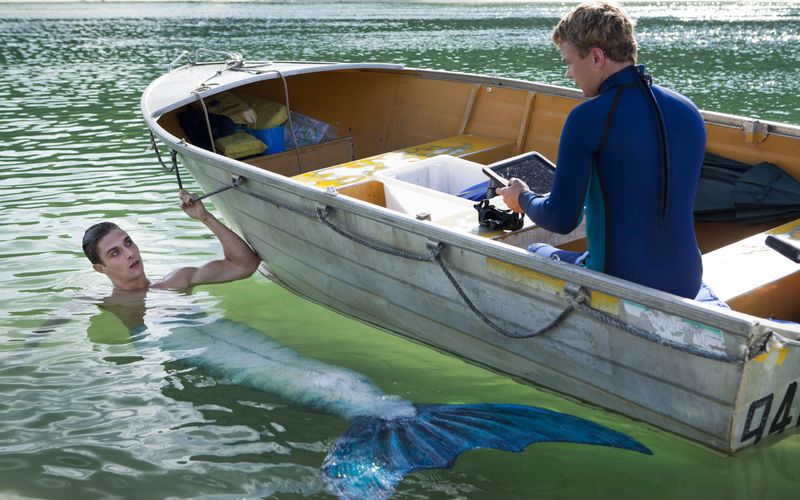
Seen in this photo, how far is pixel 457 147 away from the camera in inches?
264

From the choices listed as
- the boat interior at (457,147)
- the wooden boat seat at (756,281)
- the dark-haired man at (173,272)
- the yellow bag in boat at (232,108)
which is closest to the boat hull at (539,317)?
the dark-haired man at (173,272)

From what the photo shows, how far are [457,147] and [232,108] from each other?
2281mm

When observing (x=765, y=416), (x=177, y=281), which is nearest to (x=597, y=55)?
(x=765, y=416)

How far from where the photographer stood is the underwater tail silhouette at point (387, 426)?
12.9ft

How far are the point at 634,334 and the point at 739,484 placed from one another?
1017mm

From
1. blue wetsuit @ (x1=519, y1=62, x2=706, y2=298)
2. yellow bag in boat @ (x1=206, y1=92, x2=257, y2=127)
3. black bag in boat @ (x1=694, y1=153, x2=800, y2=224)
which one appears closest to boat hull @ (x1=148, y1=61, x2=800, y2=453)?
blue wetsuit @ (x1=519, y1=62, x2=706, y2=298)

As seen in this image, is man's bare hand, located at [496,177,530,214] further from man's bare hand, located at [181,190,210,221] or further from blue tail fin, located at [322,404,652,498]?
man's bare hand, located at [181,190,210,221]

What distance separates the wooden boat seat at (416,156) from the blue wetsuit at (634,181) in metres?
2.72

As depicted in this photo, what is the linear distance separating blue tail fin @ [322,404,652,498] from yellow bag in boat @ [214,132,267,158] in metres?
3.52

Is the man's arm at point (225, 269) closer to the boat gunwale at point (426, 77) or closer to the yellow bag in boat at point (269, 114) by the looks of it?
the boat gunwale at point (426, 77)

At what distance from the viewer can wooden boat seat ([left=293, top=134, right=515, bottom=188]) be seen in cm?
601

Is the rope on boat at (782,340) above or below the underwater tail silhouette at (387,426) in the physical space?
above

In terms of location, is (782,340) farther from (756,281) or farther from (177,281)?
(177,281)

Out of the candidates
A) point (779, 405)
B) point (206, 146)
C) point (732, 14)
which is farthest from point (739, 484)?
point (732, 14)
